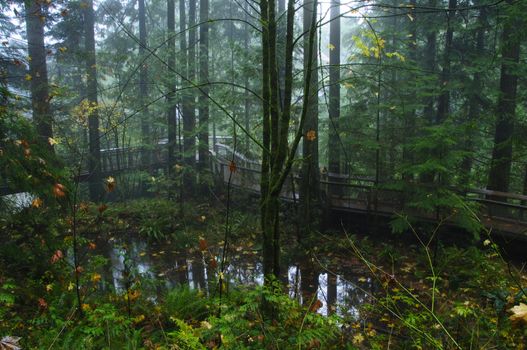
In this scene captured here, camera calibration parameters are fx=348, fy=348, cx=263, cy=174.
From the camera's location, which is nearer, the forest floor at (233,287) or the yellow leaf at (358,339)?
the forest floor at (233,287)

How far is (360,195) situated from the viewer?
12.2 m

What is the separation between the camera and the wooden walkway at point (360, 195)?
8750 millimetres

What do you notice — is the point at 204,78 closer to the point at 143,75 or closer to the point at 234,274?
the point at 143,75

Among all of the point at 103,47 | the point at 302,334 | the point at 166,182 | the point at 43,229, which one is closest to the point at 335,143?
the point at 166,182

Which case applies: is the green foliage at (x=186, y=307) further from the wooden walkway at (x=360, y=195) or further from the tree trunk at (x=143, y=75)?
the tree trunk at (x=143, y=75)

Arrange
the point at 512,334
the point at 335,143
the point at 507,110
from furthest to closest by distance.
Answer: the point at 335,143, the point at 507,110, the point at 512,334

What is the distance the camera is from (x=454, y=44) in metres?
13.2

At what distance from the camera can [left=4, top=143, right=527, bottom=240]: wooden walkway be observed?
8750mm

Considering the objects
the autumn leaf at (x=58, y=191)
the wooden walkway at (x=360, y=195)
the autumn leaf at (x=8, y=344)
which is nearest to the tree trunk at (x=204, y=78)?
the wooden walkway at (x=360, y=195)

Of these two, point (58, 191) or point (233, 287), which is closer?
point (58, 191)

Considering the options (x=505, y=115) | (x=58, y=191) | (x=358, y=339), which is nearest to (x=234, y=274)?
(x=358, y=339)

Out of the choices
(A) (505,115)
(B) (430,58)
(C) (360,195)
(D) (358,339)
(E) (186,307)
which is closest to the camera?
(D) (358,339)

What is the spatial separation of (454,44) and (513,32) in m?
4.21

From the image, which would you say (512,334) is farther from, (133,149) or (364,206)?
(133,149)
